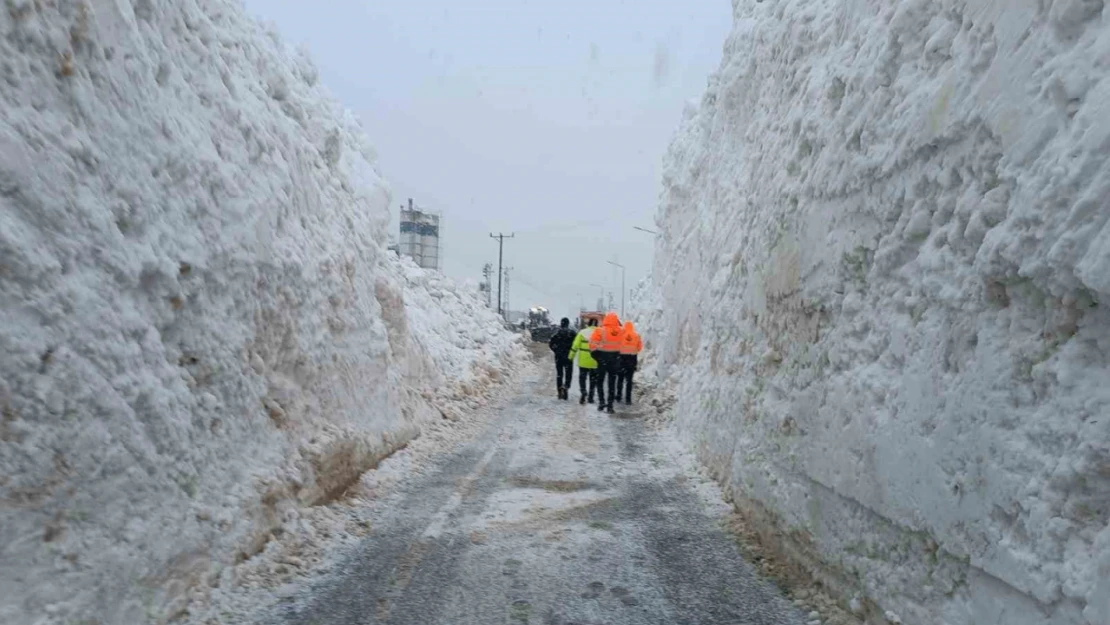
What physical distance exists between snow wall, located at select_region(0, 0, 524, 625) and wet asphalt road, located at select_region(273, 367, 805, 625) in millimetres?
891

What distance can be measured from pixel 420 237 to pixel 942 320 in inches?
1256

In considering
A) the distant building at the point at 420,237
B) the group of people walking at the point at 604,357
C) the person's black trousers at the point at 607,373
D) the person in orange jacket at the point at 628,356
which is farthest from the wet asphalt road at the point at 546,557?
the distant building at the point at 420,237

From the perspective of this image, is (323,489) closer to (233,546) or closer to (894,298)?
(233,546)

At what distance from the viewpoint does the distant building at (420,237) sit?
34281mm

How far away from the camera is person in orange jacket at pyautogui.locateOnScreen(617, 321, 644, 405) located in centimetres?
Answer: 1477

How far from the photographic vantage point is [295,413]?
22.1ft

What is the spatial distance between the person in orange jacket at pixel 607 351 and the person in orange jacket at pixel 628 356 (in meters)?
0.12

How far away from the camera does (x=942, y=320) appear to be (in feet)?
12.9

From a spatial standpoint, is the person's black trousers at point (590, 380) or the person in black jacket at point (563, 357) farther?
the person in black jacket at point (563, 357)

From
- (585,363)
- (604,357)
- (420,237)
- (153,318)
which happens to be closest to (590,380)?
(585,363)

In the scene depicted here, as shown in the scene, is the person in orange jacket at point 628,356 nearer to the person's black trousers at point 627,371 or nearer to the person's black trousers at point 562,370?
the person's black trousers at point 627,371

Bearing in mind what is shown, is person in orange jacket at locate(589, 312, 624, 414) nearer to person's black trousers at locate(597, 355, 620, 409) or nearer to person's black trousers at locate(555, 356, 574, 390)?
person's black trousers at locate(597, 355, 620, 409)

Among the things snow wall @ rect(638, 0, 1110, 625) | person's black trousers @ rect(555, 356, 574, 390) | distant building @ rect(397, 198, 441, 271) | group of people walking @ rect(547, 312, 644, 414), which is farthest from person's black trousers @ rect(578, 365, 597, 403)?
distant building @ rect(397, 198, 441, 271)

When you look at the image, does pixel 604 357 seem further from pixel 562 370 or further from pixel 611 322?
pixel 562 370
